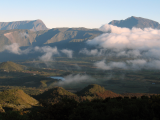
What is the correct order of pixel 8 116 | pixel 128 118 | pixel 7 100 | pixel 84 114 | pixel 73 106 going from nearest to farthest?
pixel 128 118
pixel 84 114
pixel 8 116
pixel 73 106
pixel 7 100

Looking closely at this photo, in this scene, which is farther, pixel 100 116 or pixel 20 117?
pixel 20 117

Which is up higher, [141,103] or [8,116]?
[141,103]

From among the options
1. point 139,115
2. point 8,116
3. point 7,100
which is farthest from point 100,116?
point 7,100

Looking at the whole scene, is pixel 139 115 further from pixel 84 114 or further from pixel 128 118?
pixel 84 114

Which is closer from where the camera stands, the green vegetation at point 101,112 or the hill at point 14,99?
the green vegetation at point 101,112

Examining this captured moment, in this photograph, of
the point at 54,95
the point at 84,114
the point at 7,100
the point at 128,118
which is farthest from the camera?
the point at 54,95

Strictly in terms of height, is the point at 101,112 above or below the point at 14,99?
above

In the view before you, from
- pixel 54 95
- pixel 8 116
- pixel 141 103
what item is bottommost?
pixel 54 95

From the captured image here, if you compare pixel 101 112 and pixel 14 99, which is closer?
pixel 101 112

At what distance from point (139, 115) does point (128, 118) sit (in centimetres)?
398

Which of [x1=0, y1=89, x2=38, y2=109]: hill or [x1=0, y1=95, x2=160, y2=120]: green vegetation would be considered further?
[x1=0, y1=89, x2=38, y2=109]: hill

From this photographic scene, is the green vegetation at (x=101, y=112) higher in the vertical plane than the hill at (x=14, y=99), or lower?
higher

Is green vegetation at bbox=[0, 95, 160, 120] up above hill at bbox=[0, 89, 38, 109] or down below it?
above

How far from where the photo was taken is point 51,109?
6769 cm
